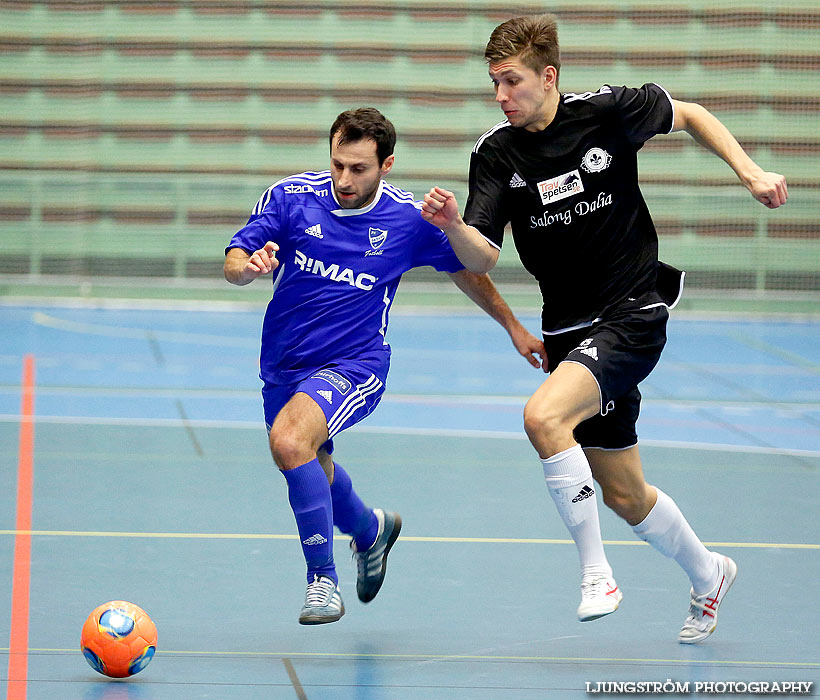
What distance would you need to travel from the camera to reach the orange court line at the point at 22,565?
145 inches

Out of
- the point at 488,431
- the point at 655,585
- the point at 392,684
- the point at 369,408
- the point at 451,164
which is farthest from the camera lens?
the point at 451,164

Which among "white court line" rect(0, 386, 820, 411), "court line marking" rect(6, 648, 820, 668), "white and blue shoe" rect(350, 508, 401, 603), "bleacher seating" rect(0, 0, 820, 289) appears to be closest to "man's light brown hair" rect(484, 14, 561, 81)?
"white and blue shoe" rect(350, 508, 401, 603)

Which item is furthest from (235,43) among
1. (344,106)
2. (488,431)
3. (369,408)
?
(369,408)

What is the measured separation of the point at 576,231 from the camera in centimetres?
405

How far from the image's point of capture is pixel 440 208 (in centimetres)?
374

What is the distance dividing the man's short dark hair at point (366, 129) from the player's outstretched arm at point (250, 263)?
0.47 m

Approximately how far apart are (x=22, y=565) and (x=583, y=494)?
2.37 metres

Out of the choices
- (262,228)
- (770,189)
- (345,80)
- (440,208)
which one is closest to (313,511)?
(262,228)

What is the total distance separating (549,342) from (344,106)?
10.6m

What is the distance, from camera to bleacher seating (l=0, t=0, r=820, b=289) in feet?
46.1

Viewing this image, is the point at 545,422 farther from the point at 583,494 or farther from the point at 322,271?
the point at 322,271

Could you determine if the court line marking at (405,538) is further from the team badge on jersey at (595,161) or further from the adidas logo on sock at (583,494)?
the team badge on jersey at (595,161)

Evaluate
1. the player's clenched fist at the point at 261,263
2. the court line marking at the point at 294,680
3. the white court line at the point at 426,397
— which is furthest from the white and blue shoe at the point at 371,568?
the white court line at the point at 426,397

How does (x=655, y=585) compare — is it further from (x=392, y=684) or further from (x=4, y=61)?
(x=4, y=61)
